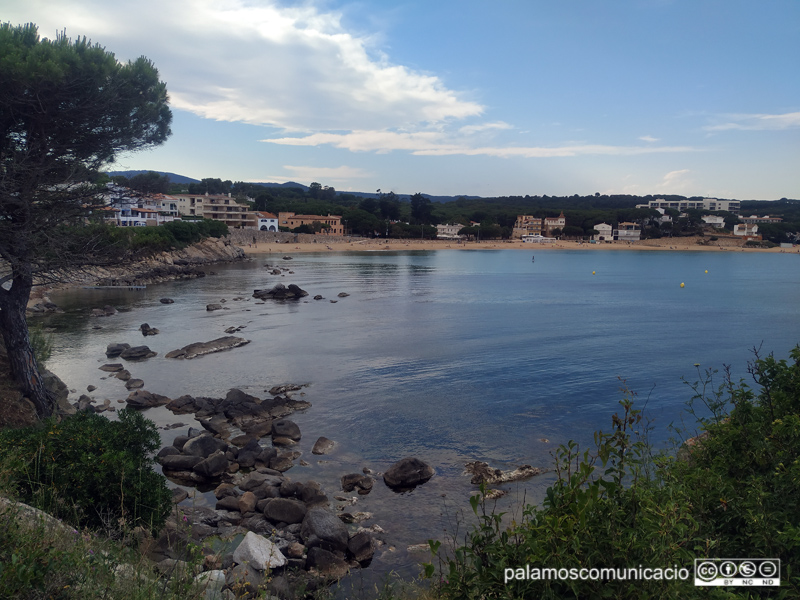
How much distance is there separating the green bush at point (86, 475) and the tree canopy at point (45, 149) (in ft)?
19.5

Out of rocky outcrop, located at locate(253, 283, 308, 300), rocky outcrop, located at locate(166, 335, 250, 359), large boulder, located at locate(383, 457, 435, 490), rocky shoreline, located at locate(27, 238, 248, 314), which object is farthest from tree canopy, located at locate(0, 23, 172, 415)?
rocky outcrop, located at locate(253, 283, 308, 300)

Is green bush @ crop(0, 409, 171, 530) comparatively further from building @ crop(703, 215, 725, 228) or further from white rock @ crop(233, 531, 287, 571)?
building @ crop(703, 215, 725, 228)

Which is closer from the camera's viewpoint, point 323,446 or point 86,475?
point 86,475

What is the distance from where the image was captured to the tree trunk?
14.5 m

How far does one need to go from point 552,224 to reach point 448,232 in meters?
36.5

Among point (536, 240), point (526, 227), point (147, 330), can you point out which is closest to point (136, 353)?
point (147, 330)

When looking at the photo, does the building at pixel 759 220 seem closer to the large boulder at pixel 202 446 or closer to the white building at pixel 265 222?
the white building at pixel 265 222

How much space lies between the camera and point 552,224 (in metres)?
174

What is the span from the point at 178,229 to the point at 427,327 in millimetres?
58741

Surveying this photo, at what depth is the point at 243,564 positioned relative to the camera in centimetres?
923

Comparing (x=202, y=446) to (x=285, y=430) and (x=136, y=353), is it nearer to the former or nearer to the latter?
(x=285, y=430)

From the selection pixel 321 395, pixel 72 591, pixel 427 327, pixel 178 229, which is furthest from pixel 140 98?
pixel 178 229

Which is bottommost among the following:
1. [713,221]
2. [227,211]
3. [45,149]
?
[45,149]

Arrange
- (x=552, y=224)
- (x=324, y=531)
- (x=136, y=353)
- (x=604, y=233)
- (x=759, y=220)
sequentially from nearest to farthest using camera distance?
(x=324, y=531), (x=136, y=353), (x=604, y=233), (x=552, y=224), (x=759, y=220)
